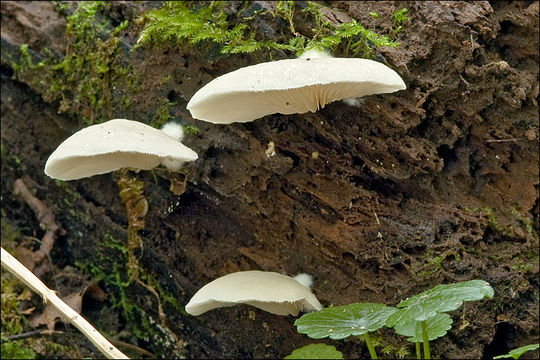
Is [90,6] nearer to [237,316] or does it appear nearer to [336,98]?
[336,98]

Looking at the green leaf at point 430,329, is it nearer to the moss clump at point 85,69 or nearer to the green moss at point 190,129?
the green moss at point 190,129

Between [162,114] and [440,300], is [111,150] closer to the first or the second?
[162,114]

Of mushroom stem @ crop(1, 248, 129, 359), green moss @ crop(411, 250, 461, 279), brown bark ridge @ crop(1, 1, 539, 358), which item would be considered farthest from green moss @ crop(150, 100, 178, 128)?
green moss @ crop(411, 250, 461, 279)

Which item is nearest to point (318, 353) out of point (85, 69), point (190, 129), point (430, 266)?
point (430, 266)

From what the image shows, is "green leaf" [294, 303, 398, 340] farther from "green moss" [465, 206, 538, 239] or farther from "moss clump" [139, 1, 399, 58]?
"moss clump" [139, 1, 399, 58]

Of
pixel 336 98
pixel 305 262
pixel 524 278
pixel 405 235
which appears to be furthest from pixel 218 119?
pixel 524 278

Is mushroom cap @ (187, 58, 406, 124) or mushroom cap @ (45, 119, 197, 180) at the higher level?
mushroom cap @ (187, 58, 406, 124)
